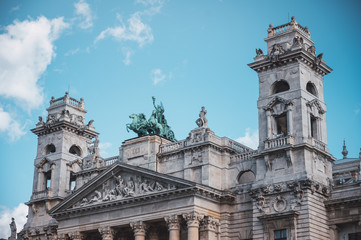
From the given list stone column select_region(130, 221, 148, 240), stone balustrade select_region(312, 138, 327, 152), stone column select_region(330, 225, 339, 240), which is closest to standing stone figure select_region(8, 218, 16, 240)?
stone column select_region(130, 221, 148, 240)

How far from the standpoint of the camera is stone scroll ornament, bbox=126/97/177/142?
58.8m

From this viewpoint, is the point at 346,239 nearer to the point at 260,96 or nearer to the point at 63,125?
the point at 260,96

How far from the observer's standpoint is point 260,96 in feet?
175

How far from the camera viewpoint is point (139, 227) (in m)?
52.9

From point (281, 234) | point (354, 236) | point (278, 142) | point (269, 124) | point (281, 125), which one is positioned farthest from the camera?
point (281, 125)

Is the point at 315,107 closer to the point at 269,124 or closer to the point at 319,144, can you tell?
the point at 319,144

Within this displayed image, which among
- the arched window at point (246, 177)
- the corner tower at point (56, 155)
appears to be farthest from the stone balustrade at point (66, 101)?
the arched window at point (246, 177)

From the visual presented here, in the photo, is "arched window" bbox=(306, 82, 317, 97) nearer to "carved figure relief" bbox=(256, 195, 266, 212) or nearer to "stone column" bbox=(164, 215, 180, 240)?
"carved figure relief" bbox=(256, 195, 266, 212)

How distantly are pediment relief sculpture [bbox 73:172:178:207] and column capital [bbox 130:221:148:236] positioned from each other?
2.31 m

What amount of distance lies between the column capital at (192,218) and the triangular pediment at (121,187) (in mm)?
2100

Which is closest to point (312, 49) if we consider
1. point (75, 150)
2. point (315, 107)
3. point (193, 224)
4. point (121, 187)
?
point (315, 107)

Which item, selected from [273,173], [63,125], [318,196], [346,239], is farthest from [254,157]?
[63,125]

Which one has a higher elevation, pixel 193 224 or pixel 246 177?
pixel 246 177

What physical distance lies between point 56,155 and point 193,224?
2098 cm
